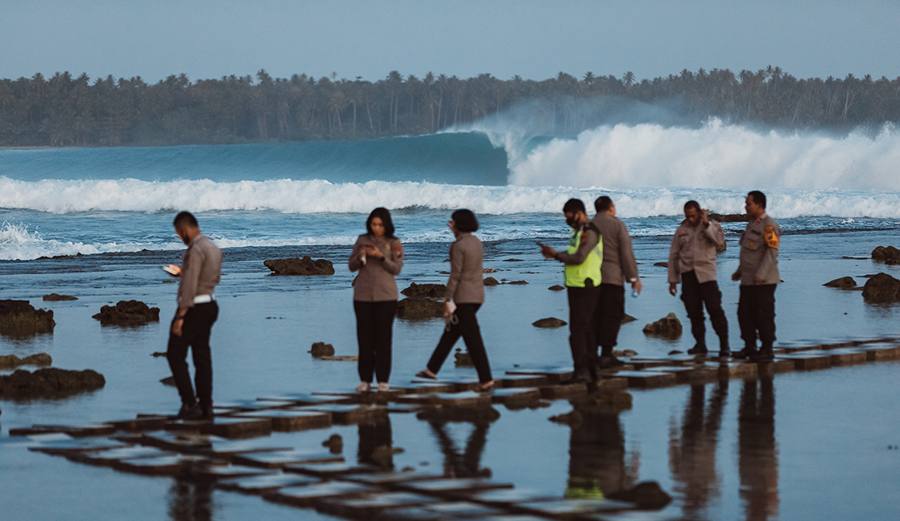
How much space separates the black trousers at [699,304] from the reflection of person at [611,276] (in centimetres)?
140

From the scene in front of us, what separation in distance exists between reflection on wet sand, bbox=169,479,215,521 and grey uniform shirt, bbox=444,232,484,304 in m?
4.00

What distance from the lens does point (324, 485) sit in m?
7.10

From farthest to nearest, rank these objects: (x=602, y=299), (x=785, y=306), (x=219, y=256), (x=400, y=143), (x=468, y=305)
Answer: (x=400, y=143)
(x=785, y=306)
(x=602, y=299)
(x=468, y=305)
(x=219, y=256)

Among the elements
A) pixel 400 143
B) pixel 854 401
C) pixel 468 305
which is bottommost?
pixel 854 401

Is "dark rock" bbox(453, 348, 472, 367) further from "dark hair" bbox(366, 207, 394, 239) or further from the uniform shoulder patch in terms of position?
the uniform shoulder patch

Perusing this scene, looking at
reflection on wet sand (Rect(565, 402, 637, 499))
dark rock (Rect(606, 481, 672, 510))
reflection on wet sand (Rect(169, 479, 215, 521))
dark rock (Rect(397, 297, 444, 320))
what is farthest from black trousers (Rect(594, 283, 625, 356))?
dark rock (Rect(397, 297, 444, 320))

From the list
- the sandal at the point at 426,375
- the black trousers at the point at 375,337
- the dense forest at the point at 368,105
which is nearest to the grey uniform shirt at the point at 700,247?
the sandal at the point at 426,375

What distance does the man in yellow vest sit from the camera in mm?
10906

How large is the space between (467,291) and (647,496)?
4489mm

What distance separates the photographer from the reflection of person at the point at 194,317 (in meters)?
9.42

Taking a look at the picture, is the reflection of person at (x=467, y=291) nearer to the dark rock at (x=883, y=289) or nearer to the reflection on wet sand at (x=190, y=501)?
the reflection on wet sand at (x=190, y=501)

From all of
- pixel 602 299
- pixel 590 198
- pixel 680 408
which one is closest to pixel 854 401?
pixel 680 408

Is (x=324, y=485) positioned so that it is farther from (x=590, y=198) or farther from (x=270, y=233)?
(x=590, y=198)

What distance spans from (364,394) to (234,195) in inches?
2141
